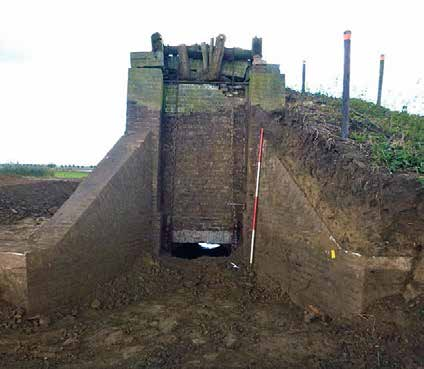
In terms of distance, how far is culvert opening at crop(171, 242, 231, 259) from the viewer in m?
8.85

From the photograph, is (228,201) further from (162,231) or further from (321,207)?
(321,207)

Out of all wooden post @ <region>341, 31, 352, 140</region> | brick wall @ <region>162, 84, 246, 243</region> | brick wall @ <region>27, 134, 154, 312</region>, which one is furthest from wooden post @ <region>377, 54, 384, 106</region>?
brick wall @ <region>27, 134, 154, 312</region>

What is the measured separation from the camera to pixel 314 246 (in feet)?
18.4

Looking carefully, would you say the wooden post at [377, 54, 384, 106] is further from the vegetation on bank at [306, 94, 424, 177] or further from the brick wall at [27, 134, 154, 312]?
the brick wall at [27, 134, 154, 312]

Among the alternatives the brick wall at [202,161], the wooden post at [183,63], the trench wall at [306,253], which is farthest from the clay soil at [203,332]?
the wooden post at [183,63]

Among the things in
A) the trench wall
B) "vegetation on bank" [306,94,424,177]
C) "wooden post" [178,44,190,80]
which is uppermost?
"wooden post" [178,44,190,80]

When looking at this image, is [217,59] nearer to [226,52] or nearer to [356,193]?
[226,52]

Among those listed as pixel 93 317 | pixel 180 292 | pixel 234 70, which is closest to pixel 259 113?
pixel 234 70

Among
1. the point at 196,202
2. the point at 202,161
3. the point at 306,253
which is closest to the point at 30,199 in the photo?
the point at 196,202

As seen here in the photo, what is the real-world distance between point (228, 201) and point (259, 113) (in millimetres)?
1924

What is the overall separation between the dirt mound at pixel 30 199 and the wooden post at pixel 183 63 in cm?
431

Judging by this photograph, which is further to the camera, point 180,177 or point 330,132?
point 180,177

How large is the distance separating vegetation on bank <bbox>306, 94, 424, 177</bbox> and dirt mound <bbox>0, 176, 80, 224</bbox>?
6720mm

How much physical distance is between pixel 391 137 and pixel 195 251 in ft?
17.6
